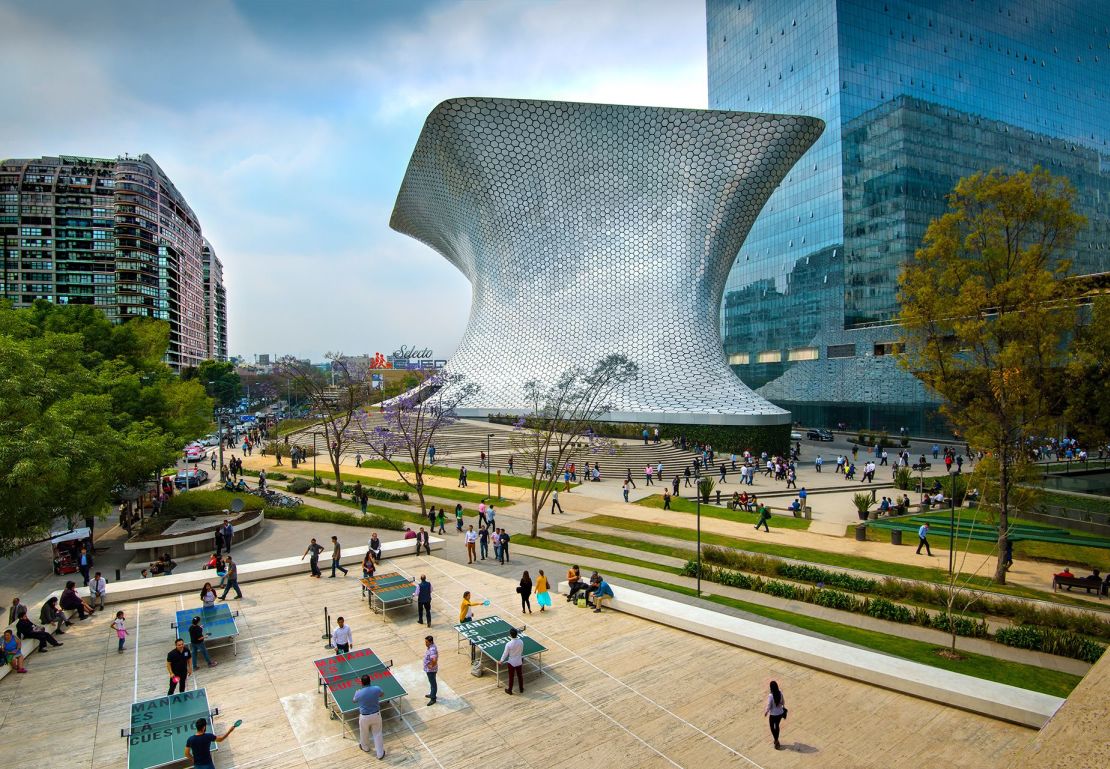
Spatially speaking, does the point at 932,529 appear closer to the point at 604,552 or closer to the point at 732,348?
the point at 604,552

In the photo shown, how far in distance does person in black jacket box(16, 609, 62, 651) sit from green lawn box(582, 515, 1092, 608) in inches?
578

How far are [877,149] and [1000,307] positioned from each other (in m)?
51.6

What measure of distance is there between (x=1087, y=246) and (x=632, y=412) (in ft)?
208

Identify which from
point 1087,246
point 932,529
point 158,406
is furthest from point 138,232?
point 1087,246

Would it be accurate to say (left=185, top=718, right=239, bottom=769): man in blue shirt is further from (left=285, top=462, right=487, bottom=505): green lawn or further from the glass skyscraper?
the glass skyscraper

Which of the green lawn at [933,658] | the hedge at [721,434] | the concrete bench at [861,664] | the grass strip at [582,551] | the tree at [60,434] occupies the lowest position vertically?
the green lawn at [933,658]

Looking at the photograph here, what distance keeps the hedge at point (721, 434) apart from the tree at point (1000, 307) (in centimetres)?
2013

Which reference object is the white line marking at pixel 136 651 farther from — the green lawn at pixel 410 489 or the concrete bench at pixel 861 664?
the green lawn at pixel 410 489

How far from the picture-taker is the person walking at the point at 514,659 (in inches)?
336

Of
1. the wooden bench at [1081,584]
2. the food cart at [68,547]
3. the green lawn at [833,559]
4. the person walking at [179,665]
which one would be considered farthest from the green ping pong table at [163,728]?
the wooden bench at [1081,584]

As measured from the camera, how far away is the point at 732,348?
72.7 metres

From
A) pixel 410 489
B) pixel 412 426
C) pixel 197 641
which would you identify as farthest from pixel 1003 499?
pixel 412 426

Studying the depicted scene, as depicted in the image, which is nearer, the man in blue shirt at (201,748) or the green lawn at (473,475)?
the man in blue shirt at (201,748)

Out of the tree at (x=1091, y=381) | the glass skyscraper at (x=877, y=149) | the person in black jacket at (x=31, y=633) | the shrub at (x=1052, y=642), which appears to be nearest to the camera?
the person in black jacket at (x=31, y=633)
